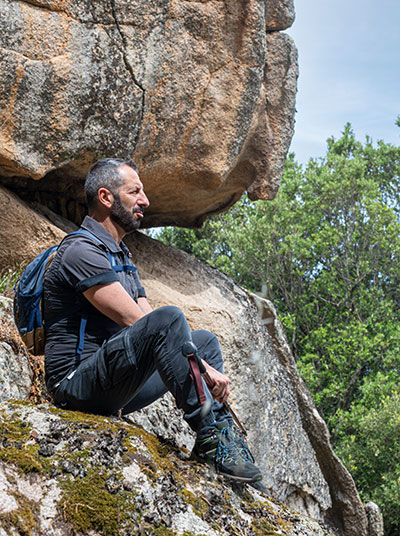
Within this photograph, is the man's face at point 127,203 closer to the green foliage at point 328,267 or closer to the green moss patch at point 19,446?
the green moss patch at point 19,446

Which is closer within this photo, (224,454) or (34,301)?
(224,454)

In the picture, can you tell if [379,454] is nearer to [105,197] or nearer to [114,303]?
[105,197]

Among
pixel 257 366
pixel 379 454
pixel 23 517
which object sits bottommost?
pixel 379 454

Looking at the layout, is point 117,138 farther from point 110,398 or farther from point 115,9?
point 110,398

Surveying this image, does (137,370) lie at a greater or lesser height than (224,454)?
greater

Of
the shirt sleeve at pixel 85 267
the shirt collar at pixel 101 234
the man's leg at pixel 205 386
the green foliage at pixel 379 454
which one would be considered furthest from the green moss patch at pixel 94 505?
the green foliage at pixel 379 454

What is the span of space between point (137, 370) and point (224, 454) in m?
0.60

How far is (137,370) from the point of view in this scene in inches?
130

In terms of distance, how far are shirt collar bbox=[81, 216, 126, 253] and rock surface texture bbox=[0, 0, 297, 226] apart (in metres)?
2.81

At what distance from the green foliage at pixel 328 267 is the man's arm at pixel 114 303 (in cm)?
1297

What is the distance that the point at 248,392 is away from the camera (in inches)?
314

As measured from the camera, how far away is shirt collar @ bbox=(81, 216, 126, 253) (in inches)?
146

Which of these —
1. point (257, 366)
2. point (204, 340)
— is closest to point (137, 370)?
point (204, 340)

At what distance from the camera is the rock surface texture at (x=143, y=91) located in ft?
20.4
